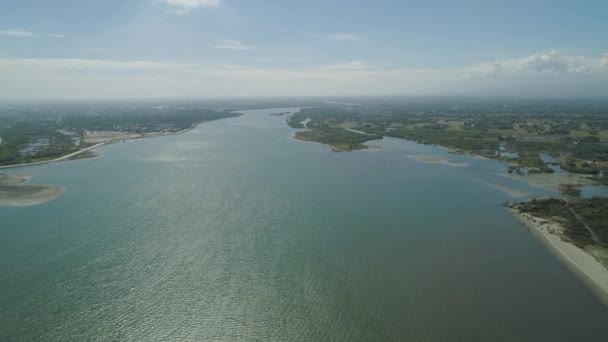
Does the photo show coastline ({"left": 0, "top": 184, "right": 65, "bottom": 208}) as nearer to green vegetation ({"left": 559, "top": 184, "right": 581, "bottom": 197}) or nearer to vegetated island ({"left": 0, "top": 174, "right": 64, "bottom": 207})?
vegetated island ({"left": 0, "top": 174, "right": 64, "bottom": 207})

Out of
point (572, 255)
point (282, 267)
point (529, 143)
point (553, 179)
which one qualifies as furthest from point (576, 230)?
point (529, 143)

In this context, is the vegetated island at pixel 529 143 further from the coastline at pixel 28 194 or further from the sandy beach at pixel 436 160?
the coastline at pixel 28 194

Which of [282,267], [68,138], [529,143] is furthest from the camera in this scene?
[68,138]

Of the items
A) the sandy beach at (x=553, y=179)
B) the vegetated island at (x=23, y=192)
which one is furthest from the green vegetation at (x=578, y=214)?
the vegetated island at (x=23, y=192)

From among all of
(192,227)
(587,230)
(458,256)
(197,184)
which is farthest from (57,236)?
(587,230)

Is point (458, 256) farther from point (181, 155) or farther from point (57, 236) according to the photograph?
point (181, 155)

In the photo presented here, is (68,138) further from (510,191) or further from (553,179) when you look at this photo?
(553,179)

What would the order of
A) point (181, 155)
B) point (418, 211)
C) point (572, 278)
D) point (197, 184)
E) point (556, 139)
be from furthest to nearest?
point (556, 139)
point (181, 155)
point (197, 184)
point (418, 211)
point (572, 278)
